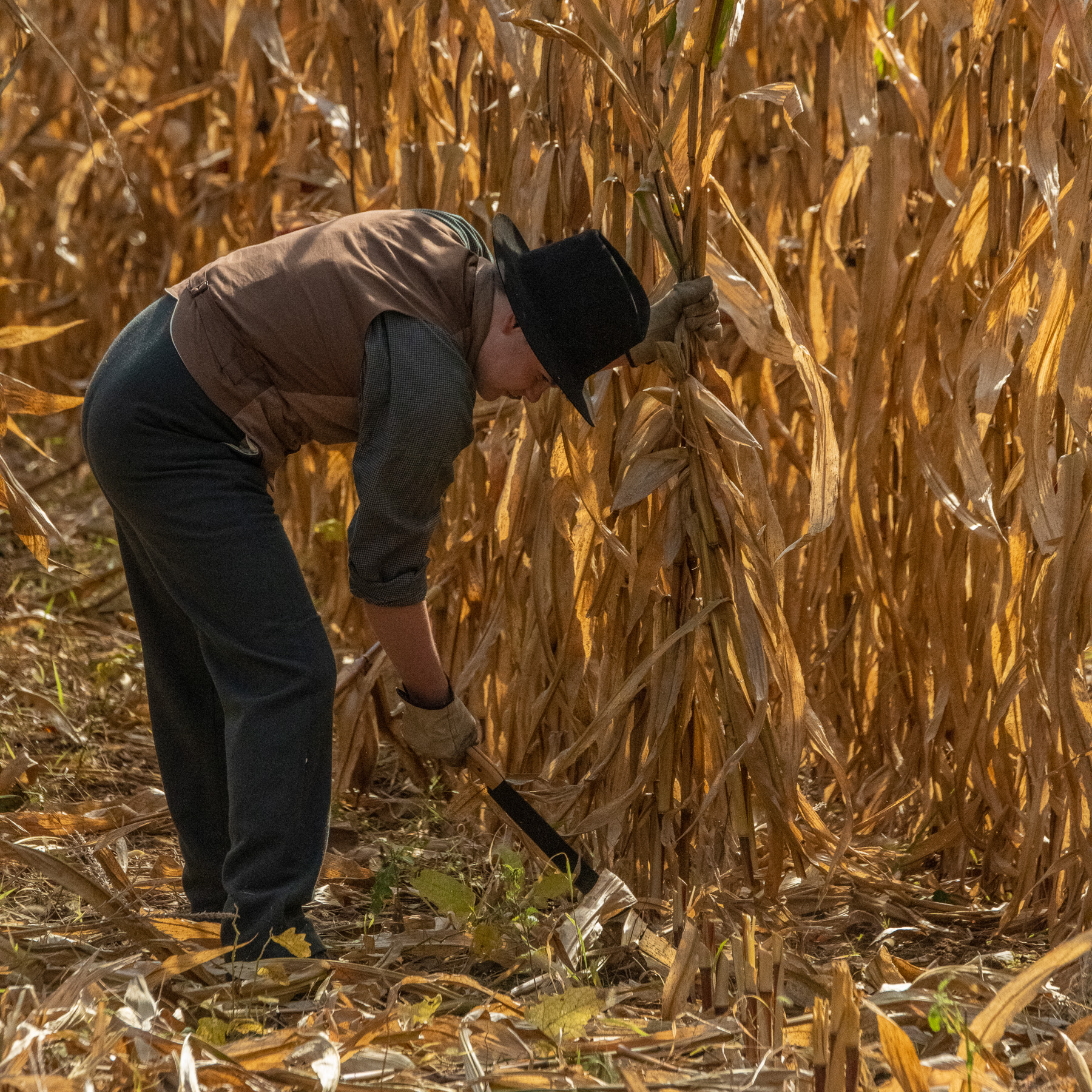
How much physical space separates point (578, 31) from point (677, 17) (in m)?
0.15

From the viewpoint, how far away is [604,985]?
1603 mm

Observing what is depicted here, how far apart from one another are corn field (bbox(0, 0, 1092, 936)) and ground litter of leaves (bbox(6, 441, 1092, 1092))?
106 millimetres

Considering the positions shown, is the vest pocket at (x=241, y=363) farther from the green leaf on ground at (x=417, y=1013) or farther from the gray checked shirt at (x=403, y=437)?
the green leaf on ground at (x=417, y=1013)

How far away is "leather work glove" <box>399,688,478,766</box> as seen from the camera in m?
1.69

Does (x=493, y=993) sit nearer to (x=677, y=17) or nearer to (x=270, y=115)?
(x=677, y=17)

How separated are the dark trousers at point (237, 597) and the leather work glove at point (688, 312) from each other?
1.79ft

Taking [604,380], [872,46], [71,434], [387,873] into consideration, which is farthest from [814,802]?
[71,434]

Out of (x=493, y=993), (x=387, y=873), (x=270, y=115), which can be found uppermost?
(x=270, y=115)

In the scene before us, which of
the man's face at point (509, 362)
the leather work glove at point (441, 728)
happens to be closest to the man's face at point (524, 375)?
the man's face at point (509, 362)

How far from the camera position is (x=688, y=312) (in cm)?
151

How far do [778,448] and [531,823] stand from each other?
0.81m

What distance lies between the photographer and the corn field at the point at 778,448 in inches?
59.6

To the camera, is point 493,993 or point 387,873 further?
point 387,873

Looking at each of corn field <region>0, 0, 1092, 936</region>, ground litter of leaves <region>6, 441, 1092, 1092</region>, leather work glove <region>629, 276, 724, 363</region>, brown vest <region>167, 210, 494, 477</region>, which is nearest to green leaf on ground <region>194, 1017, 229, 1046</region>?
ground litter of leaves <region>6, 441, 1092, 1092</region>
